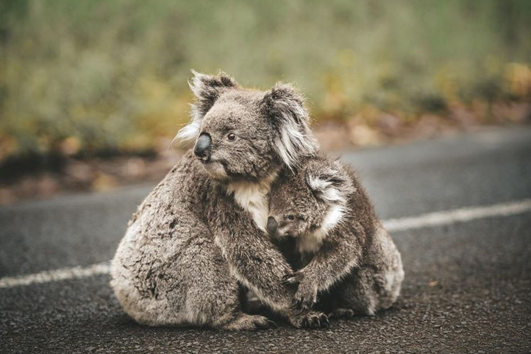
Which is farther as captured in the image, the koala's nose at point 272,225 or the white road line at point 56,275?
the white road line at point 56,275

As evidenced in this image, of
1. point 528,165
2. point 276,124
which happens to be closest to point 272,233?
point 276,124

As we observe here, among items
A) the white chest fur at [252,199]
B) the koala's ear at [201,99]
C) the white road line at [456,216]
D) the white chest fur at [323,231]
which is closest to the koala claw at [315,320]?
the white chest fur at [323,231]

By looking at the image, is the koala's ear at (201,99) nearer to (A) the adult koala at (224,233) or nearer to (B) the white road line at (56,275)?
(A) the adult koala at (224,233)

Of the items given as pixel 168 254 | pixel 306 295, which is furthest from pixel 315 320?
pixel 168 254

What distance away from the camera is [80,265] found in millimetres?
4816

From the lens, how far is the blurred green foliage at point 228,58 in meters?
9.08

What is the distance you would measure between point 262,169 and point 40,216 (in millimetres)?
3864

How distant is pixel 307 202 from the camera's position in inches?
127

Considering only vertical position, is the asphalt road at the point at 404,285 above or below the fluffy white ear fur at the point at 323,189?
below

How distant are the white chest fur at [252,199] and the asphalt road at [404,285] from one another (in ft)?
2.12

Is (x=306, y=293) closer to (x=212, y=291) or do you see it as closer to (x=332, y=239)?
(x=332, y=239)

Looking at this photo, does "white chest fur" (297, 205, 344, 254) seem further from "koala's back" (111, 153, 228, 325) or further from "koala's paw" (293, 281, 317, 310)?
"koala's back" (111, 153, 228, 325)


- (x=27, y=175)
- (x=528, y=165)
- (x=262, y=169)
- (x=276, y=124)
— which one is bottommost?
(x=528, y=165)

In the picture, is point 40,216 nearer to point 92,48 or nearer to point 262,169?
point 262,169
